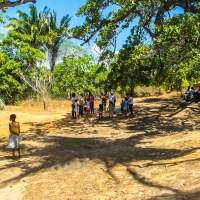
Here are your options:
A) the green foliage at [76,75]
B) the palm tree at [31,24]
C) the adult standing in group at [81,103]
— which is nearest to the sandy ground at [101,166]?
the adult standing in group at [81,103]

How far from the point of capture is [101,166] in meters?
7.25

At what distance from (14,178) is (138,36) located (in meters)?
11.3

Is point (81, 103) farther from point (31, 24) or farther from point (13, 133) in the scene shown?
point (31, 24)

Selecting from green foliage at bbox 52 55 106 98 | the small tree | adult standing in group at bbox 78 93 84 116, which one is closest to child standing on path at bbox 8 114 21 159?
adult standing in group at bbox 78 93 84 116

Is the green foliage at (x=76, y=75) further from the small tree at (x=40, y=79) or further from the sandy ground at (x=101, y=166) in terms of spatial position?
the sandy ground at (x=101, y=166)

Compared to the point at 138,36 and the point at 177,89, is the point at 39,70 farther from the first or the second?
the point at 177,89

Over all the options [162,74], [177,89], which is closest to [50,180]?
[162,74]

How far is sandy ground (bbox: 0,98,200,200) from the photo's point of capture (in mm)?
5332

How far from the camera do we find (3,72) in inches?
967

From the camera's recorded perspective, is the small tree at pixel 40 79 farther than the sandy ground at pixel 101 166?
Yes

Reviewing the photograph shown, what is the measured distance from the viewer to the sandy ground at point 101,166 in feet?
17.5

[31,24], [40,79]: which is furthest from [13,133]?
[31,24]

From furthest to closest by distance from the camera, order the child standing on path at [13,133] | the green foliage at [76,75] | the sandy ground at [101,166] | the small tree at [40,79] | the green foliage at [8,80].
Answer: the green foliage at [76,75]
the green foliage at [8,80]
the small tree at [40,79]
the child standing on path at [13,133]
the sandy ground at [101,166]

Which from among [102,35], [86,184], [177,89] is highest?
[102,35]
